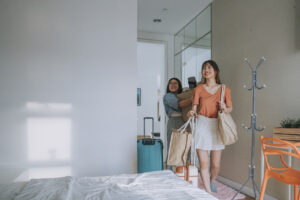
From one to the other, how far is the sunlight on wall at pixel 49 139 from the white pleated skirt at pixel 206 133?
1389mm

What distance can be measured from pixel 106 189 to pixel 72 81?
1457 mm

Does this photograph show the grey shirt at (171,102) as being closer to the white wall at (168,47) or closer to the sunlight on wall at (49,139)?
the sunlight on wall at (49,139)

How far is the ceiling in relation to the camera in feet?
11.5

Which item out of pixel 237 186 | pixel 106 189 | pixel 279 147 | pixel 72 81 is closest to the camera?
pixel 106 189

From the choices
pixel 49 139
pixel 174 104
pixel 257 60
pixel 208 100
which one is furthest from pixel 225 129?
pixel 49 139

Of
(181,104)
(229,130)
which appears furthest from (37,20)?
(229,130)

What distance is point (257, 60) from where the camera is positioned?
2.49m

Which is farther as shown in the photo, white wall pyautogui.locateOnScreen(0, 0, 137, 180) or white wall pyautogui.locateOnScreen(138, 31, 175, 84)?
white wall pyautogui.locateOnScreen(138, 31, 175, 84)

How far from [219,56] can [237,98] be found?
739 mm

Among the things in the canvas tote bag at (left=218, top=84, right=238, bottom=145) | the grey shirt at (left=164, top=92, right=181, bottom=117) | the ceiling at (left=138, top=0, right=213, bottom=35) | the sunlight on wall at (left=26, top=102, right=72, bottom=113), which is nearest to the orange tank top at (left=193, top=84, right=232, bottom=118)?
the canvas tote bag at (left=218, top=84, right=238, bottom=145)

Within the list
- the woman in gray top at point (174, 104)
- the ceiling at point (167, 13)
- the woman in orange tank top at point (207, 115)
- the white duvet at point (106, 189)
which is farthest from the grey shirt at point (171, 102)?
the ceiling at point (167, 13)

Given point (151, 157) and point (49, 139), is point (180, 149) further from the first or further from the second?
point (49, 139)

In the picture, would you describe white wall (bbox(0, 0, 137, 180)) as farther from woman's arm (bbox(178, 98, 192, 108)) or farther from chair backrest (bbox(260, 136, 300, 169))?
chair backrest (bbox(260, 136, 300, 169))

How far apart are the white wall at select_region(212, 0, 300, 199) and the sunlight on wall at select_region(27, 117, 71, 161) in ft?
6.80
